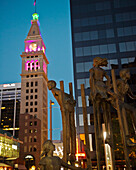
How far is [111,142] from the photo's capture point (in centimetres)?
771

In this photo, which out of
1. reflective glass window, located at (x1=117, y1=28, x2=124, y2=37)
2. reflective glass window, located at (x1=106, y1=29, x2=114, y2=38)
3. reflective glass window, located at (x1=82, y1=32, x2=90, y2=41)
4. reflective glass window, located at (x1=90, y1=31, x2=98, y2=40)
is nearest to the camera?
reflective glass window, located at (x1=117, y1=28, x2=124, y2=37)

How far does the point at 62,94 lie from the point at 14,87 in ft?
430

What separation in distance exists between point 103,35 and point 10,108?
91.5 meters

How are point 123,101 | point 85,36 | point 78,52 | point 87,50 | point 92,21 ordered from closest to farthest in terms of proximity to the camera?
point 123,101 < point 87,50 < point 78,52 < point 85,36 < point 92,21

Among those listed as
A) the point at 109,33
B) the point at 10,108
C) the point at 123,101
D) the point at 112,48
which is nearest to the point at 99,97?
the point at 123,101

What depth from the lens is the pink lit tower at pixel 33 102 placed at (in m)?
75.2

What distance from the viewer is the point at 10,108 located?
125438 mm

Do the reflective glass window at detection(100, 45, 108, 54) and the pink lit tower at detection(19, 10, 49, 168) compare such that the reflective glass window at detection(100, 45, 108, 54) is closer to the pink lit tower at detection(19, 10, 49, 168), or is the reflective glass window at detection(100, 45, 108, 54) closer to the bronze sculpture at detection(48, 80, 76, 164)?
the pink lit tower at detection(19, 10, 49, 168)

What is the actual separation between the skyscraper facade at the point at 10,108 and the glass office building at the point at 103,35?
79279mm

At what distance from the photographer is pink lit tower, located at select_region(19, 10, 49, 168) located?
2963 inches

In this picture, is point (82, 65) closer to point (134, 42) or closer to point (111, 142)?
point (134, 42)

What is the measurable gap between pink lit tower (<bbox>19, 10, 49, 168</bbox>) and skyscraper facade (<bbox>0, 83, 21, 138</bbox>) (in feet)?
120

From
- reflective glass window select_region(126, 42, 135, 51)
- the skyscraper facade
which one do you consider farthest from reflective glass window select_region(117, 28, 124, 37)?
the skyscraper facade

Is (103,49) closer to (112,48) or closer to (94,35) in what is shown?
(112,48)
